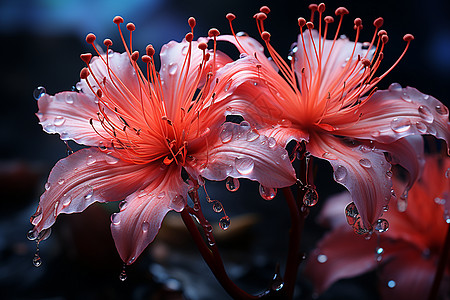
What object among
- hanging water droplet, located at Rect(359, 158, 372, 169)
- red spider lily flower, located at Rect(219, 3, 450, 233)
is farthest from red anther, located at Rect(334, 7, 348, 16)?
hanging water droplet, located at Rect(359, 158, 372, 169)

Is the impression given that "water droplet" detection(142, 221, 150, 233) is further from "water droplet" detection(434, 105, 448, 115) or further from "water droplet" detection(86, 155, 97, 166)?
"water droplet" detection(434, 105, 448, 115)

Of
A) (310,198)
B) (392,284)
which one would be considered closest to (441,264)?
(392,284)

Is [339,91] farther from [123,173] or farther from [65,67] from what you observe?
[65,67]

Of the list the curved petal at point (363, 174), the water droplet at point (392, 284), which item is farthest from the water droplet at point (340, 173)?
the water droplet at point (392, 284)

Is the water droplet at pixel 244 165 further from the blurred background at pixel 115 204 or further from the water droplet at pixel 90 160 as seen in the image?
the blurred background at pixel 115 204

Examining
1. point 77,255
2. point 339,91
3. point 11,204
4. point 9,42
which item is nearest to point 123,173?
point 339,91

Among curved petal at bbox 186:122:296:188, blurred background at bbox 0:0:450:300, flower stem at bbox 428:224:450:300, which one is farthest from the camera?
blurred background at bbox 0:0:450:300

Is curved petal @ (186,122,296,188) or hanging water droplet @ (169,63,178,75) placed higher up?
hanging water droplet @ (169,63,178,75)

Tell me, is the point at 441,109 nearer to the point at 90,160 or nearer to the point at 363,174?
the point at 363,174
